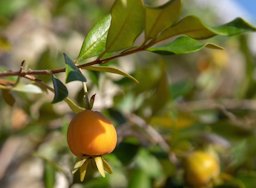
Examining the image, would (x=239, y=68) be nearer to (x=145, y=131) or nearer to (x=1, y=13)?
(x=1, y=13)

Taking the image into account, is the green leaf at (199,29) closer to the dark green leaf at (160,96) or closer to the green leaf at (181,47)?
the green leaf at (181,47)

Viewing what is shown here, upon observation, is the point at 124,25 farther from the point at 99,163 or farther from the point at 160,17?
the point at 99,163

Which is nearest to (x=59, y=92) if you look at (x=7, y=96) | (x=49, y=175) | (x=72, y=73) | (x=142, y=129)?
(x=72, y=73)

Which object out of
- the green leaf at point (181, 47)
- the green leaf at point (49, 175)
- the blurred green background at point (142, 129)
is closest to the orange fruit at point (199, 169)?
the blurred green background at point (142, 129)

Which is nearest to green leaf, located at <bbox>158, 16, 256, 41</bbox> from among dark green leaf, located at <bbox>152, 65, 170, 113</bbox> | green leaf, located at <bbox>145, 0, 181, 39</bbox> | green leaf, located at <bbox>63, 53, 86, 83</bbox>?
green leaf, located at <bbox>145, 0, 181, 39</bbox>

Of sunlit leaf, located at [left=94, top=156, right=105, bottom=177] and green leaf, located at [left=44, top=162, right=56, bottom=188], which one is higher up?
sunlit leaf, located at [left=94, top=156, right=105, bottom=177]

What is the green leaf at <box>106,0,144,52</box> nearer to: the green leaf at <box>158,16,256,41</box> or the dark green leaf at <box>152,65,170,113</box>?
the green leaf at <box>158,16,256,41</box>

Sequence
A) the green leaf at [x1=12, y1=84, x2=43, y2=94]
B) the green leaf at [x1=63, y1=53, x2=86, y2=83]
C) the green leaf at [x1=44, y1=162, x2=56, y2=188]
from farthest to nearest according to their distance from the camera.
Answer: the green leaf at [x1=44, y1=162, x2=56, y2=188], the green leaf at [x1=12, y1=84, x2=43, y2=94], the green leaf at [x1=63, y1=53, x2=86, y2=83]

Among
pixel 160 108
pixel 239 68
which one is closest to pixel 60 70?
pixel 160 108

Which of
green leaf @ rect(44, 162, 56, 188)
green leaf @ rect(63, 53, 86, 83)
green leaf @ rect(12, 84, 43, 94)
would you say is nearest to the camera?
green leaf @ rect(63, 53, 86, 83)
